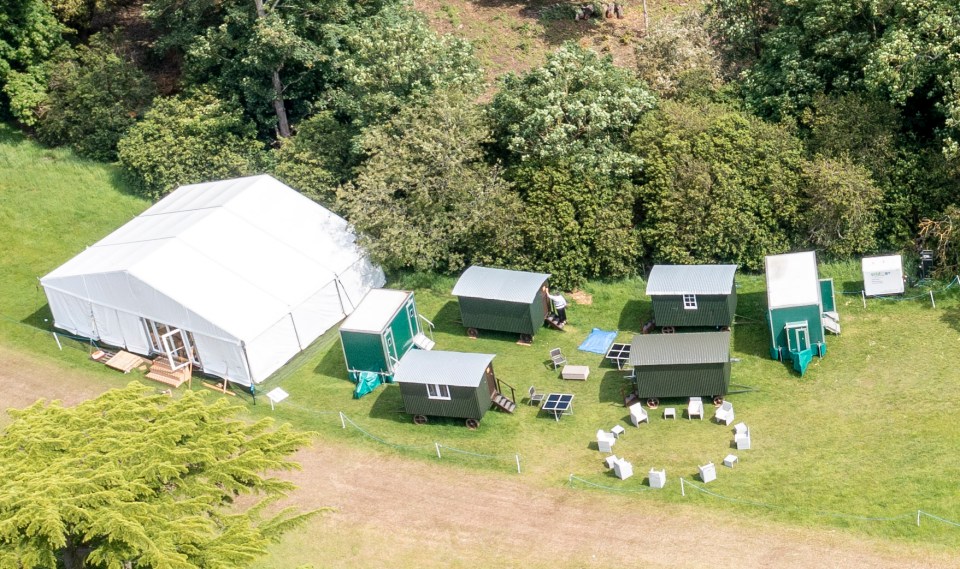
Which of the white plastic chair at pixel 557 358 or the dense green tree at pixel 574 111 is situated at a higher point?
the dense green tree at pixel 574 111

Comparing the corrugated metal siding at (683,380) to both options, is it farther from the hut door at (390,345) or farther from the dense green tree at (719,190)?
the hut door at (390,345)

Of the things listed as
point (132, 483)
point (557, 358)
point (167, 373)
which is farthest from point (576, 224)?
point (132, 483)

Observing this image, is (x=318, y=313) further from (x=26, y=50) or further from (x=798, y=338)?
(x=26, y=50)

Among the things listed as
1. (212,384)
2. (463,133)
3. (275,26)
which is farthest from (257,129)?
(212,384)

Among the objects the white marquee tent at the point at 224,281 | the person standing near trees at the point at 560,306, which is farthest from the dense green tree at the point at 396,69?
the person standing near trees at the point at 560,306

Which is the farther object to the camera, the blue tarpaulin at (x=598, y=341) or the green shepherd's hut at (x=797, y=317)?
the blue tarpaulin at (x=598, y=341)

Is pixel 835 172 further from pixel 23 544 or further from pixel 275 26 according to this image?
pixel 23 544
